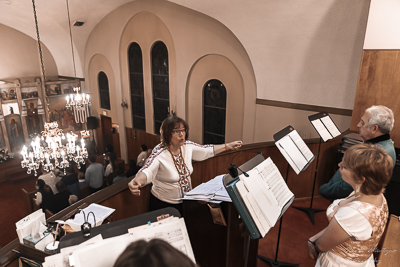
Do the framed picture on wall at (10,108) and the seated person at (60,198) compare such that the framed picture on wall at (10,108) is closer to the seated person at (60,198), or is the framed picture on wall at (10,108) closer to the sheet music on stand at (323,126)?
the seated person at (60,198)

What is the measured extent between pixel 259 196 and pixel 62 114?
11500 millimetres

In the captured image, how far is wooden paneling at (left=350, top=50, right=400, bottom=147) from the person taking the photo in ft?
11.6

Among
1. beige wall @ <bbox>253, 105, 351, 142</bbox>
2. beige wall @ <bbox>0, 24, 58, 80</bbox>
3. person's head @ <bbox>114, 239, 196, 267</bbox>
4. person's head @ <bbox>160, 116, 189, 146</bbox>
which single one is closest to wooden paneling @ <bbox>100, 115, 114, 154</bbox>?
beige wall @ <bbox>0, 24, 58, 80</bbox>

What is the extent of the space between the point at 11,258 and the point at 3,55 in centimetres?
1165

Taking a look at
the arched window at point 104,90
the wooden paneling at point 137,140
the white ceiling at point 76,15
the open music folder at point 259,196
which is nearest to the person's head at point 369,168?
the open music folder at point 259,196

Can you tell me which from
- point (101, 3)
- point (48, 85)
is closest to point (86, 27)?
point (101, 3)

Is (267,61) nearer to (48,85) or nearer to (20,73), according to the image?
(48,85)

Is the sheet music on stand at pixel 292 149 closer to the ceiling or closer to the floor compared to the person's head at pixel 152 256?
closer to the floor

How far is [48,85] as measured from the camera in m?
10.9

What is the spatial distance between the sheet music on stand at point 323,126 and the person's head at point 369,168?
5.95 feet

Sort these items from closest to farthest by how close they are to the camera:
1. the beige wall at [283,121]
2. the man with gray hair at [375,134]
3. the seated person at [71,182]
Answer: the man with gray hair at [375,134] < the beige wall at [283,121] < the seated person at [71,182]

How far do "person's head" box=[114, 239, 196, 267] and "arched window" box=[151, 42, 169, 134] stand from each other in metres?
8.23

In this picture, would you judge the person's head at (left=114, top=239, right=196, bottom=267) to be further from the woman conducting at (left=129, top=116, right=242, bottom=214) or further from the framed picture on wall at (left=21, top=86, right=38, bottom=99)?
the framed picture on wall at (left=21, top=86, right=38, bottom=99)

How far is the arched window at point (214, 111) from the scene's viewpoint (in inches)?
302
